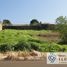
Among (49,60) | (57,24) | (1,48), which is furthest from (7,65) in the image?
(57,24)

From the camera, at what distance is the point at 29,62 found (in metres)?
10.7

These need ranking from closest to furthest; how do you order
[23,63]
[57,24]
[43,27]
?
[23,63] → [57,24] → [43,27]

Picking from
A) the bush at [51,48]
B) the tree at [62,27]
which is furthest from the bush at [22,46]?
the tree at [62,27]

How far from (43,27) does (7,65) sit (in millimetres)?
34806

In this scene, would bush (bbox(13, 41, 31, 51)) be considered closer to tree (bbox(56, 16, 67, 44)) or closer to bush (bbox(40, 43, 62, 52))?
bush (bbox(40, 43, 62, 52))

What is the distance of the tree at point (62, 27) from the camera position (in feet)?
96.1

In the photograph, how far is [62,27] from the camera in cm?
3080

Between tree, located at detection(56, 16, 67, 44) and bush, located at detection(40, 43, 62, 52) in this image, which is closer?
bush, located at detection(40, 43, 62, 52)

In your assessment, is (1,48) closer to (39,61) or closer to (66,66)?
(39,61)

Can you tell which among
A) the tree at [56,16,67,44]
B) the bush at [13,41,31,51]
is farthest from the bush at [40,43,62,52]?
the tree at [56,16,67,44]

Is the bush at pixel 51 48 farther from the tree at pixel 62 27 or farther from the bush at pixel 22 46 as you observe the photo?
the tree at pixel 62 27

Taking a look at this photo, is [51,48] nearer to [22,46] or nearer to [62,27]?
[22,46]

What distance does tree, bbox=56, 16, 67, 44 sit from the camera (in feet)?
96.1

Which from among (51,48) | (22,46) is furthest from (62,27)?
(22,46)
